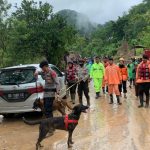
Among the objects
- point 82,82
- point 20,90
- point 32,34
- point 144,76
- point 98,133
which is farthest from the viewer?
point 32,34

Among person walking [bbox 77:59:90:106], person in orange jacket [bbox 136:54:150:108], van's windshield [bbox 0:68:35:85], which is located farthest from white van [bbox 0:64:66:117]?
person in orange jacket [bbox 136:54:150:108]

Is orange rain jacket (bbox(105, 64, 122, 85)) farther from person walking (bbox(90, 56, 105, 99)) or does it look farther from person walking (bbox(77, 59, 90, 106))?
person walking (bbox(90, 56, 105, 99))

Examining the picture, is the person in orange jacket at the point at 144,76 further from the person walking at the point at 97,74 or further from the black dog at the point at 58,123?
the black dog at the point at 58,123

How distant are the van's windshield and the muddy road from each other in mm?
1217

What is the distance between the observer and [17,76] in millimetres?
12125

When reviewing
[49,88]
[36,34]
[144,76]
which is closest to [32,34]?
[36,34]

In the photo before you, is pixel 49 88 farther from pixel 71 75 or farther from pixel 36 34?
pixel 36 34

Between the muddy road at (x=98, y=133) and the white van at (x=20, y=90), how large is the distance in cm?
51

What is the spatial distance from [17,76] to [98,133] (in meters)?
3.40

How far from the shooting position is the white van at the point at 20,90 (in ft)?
38.3

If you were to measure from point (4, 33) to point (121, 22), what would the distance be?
64.4m

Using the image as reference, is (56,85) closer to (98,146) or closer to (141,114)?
(98,146)

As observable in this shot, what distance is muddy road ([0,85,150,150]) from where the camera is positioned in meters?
8.75

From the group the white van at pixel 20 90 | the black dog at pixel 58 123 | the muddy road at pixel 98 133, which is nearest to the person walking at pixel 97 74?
the muddy road at pixel 98 133
